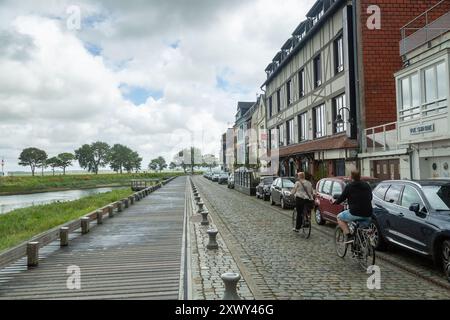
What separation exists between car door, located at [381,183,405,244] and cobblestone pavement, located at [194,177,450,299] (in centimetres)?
50

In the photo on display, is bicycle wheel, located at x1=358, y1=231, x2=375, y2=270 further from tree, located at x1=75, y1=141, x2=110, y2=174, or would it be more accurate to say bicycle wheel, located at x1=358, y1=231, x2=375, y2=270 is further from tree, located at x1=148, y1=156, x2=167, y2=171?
tree, located at x1=148, y1=156, x2=167, y2=171

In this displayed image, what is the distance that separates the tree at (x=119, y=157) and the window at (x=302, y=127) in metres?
122

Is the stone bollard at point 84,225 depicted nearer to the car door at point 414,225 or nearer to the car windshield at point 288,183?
the car door at point 414,225

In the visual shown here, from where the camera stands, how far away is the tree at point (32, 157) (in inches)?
5404

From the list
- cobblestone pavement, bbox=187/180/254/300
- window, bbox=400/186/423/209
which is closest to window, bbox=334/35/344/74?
cobblestone pavement, bbox=187/180/254/300

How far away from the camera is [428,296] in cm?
588

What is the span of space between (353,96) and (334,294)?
17863mm

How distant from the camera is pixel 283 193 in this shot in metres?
19.7

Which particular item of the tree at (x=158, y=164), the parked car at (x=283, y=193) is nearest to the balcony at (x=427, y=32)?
the parked car at (x=283, y=193)

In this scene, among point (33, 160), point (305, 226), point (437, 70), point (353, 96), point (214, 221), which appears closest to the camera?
point (305, 226)

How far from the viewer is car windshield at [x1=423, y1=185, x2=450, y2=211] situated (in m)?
7.45

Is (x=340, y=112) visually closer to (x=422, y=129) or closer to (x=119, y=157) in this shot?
(x=422, y=129)
